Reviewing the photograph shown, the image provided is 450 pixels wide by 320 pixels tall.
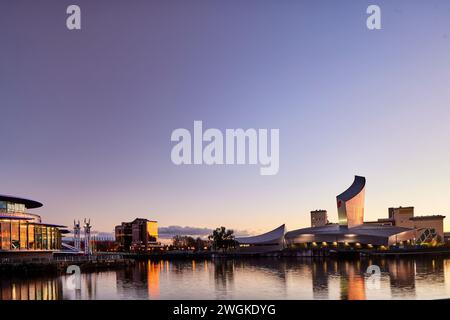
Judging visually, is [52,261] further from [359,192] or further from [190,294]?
[359,192]

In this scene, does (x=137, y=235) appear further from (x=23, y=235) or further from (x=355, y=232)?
(x=23, y=235)

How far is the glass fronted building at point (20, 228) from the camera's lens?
4656 cm

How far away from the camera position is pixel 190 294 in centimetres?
2600

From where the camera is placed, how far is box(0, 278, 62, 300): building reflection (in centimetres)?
2434

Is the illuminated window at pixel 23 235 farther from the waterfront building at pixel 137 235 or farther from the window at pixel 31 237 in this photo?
the waterfront building at pixel 137 235

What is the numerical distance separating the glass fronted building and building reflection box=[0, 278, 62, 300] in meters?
14.1

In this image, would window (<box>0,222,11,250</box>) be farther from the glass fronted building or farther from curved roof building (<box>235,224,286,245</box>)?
curved roof building (<box>235,224,286,245</box>)

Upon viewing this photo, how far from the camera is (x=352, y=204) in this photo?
99.2 metres

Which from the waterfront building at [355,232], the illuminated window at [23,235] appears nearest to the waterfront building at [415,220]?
the waterfront building at [355,232]

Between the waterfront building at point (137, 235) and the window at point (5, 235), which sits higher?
the window at point (5, 235)

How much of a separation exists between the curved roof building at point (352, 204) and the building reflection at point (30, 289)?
244ft

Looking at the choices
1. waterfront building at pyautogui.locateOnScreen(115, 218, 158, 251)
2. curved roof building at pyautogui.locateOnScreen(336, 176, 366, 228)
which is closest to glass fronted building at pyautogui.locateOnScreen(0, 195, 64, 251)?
curved roof building at pyautogui.locateOnScreen(336, 176, 366, 228)
